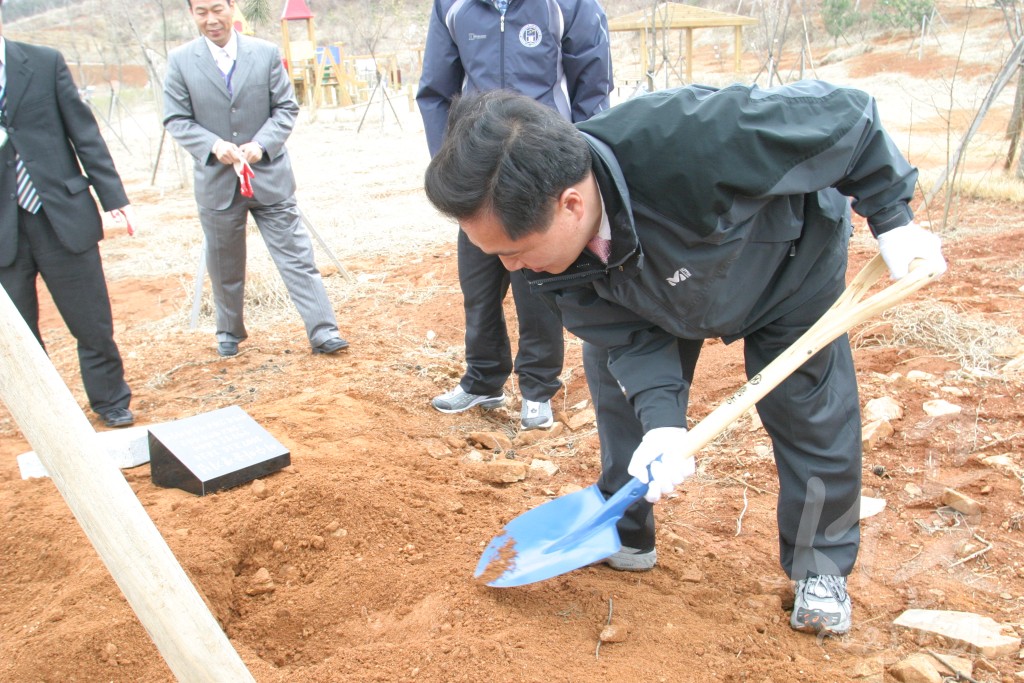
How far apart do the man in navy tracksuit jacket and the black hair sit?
5.02 ft

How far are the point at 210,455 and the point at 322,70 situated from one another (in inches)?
801

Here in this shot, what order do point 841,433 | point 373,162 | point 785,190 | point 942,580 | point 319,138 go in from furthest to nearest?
point 319,138 < point 373,162 < point 942,580 < point 841,433 < point 785,190

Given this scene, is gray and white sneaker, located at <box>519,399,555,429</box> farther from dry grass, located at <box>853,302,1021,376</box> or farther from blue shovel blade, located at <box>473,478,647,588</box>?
dry grass, located at <box>853,302,1021,376</box>

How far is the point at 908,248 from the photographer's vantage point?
1908 millimetres

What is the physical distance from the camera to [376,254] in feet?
22.2

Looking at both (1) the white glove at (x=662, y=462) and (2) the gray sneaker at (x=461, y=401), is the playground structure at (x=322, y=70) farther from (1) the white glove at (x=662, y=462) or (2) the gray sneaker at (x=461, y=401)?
(1) the white glove at (x=662, y=462)

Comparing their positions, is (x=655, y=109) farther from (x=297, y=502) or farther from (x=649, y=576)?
(x=297, y=502)

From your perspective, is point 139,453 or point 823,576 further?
point 139,453

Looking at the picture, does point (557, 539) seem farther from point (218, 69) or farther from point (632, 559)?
point (218, 69)

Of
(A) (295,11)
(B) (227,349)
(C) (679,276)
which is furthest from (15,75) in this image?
(A) (295,11)

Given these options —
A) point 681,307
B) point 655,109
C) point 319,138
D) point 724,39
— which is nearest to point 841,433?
point 681,307

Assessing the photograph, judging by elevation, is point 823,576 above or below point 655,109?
below

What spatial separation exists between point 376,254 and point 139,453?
3938 millimetres

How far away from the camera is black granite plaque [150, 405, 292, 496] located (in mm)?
2701
